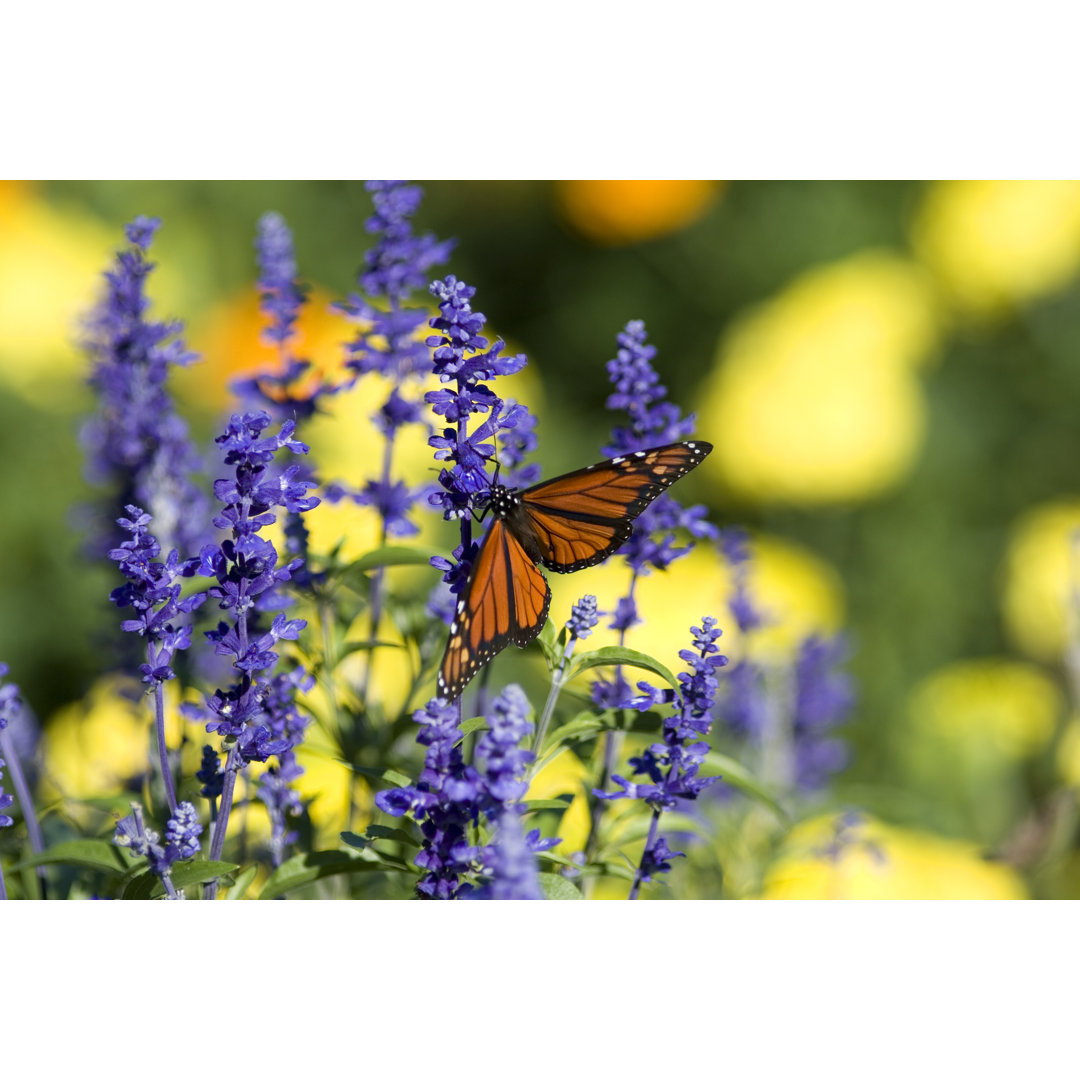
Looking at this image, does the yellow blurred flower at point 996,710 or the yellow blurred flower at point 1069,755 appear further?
the yellow blurred flower at point 996,710

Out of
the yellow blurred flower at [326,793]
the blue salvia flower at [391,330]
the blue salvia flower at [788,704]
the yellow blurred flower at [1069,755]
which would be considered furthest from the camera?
the yellow blurred flower at [1069,755]

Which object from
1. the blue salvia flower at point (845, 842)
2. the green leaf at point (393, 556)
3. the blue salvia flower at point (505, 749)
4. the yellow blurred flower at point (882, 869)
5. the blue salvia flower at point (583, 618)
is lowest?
the yellow blurred flower at point (882, 869)

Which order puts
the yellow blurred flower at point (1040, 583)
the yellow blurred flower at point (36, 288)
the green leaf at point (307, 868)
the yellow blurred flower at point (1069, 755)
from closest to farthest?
the green leaf at point (307, 868)
the yellow blurred flower at point (1069, 755)
the yellow blurred flower at point (1040, 583)
the yellow blurred flower at point (36, 288)

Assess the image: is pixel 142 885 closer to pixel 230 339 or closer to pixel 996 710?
pixel 996 710

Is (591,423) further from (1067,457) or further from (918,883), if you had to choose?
(918,883)

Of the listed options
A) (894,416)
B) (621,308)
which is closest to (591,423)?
(621,308)

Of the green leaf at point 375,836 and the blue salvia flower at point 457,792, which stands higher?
the blue salvia flower at point 457,792

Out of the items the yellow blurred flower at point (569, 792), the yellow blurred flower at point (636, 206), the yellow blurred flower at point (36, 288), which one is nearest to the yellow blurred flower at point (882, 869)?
the yellow blurred flower at point (569, 792)

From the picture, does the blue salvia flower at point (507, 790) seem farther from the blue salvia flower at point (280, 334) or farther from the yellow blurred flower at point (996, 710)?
the yellow blurred flower at point (996, 710)
